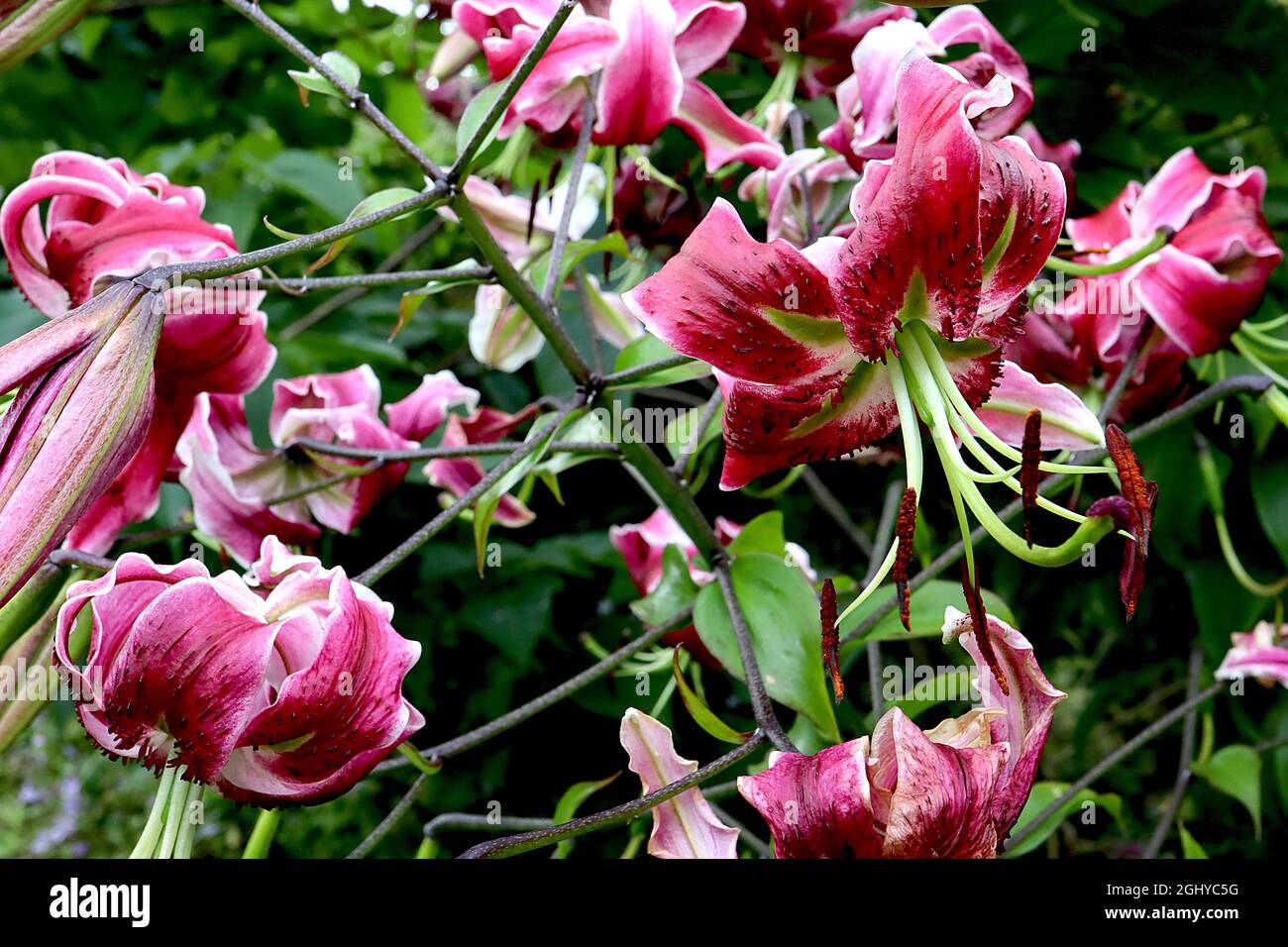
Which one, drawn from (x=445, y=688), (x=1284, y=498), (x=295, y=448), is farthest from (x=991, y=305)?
(x=445, y=688)

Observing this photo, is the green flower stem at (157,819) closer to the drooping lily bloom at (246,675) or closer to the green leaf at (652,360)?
the drooping lily bloom at (246,675)

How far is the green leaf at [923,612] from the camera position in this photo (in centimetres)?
56

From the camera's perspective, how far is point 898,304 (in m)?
0.39

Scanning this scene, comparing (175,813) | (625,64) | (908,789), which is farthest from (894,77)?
(175,813)

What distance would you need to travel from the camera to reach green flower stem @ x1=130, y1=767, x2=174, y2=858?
44 cm

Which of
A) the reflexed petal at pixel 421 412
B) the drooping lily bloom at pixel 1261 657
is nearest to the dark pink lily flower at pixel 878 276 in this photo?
the reflexed petal at pixel 421 412

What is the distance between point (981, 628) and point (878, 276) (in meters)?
0.12

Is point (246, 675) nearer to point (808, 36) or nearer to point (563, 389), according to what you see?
point (808, 36)

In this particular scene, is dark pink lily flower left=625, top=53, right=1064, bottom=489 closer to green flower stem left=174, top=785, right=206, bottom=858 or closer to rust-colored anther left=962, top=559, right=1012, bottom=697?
rust-colored anther left=962, top=559, right=1012, bottom=697

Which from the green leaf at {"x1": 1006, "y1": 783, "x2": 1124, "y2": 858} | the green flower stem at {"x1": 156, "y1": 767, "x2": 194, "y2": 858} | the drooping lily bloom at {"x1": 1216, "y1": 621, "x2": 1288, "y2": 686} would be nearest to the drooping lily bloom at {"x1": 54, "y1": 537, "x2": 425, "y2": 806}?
the green flower stem at {"x1": 156, "y1": 767, "x2": 194, "y2": 858}

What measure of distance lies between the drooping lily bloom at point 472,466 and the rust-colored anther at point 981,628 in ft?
1.19

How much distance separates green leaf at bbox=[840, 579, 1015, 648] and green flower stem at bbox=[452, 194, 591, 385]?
196mm

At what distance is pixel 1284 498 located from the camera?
2.71ft
